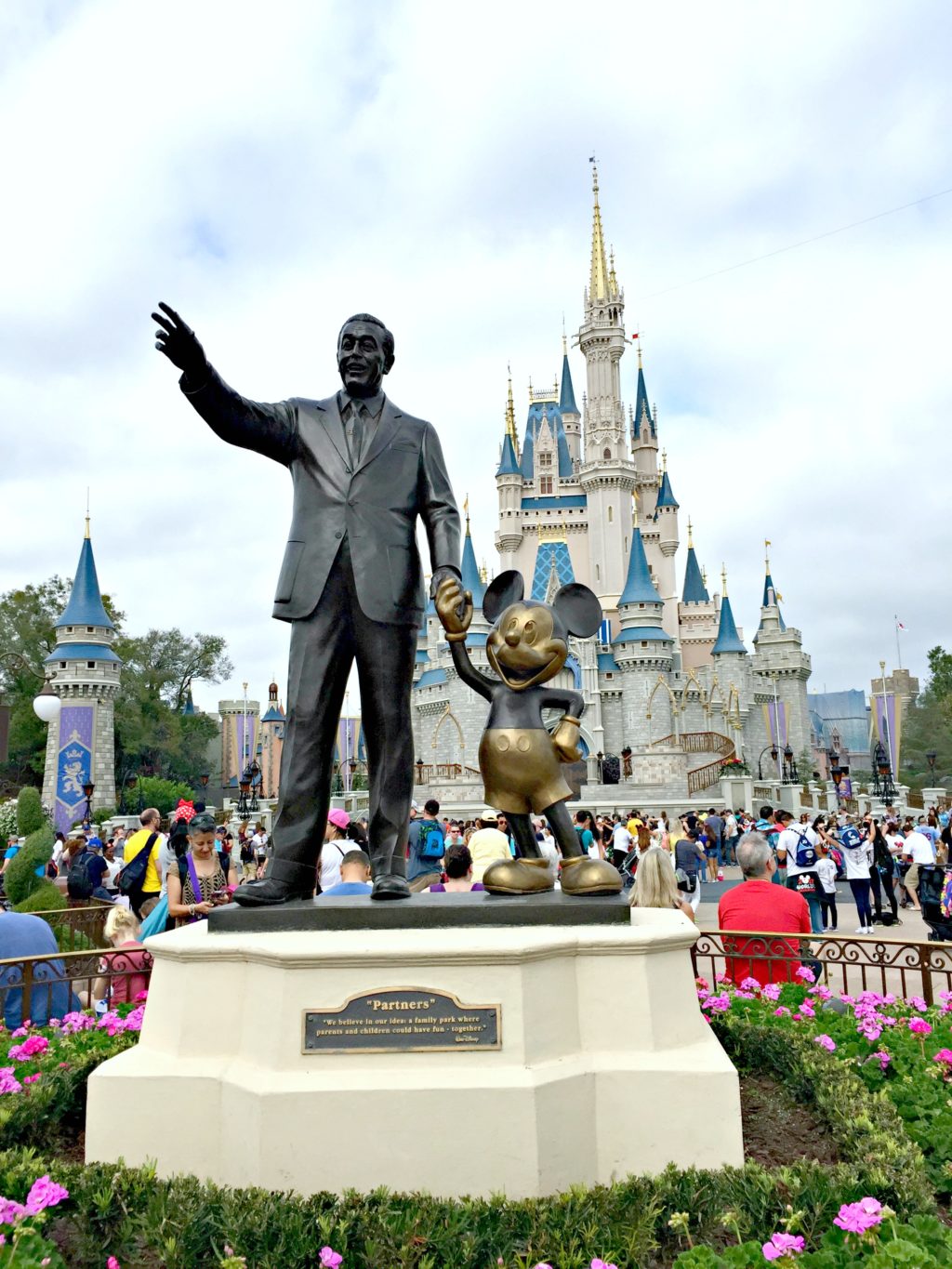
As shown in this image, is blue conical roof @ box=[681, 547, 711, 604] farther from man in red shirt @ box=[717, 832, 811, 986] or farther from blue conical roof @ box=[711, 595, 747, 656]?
man in red shirt @ box=[717, 832, 811, 986]

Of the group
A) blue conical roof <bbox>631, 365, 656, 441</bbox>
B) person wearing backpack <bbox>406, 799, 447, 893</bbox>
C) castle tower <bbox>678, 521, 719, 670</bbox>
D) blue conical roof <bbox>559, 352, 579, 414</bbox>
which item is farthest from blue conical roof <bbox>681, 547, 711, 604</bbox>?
person wearing backpack <bbox>406, 799, 447, 893</bbox>

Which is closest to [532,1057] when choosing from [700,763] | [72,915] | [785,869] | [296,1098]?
[296,1098]

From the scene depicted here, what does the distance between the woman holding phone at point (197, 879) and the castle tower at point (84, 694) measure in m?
29.8

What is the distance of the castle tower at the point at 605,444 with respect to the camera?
57.4 metres

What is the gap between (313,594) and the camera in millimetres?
4184

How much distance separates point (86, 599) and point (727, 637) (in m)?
33.0

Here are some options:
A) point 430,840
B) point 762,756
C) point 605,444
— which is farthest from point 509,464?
point 430,840

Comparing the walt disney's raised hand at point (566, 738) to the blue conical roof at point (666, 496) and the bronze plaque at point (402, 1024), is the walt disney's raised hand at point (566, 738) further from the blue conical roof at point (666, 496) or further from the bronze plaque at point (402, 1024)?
the blue conical roof at point (666, 496)

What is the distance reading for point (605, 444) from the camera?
5819 cm

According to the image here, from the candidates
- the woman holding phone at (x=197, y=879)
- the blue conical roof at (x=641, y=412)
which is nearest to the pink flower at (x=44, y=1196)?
the woman holding phone at (x=197, y=879)

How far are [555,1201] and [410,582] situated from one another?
2464 millimetres

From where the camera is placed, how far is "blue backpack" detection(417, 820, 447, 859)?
27.8 ft

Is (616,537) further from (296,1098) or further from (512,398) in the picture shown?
(296,1098)

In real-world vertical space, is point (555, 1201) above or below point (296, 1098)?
below
